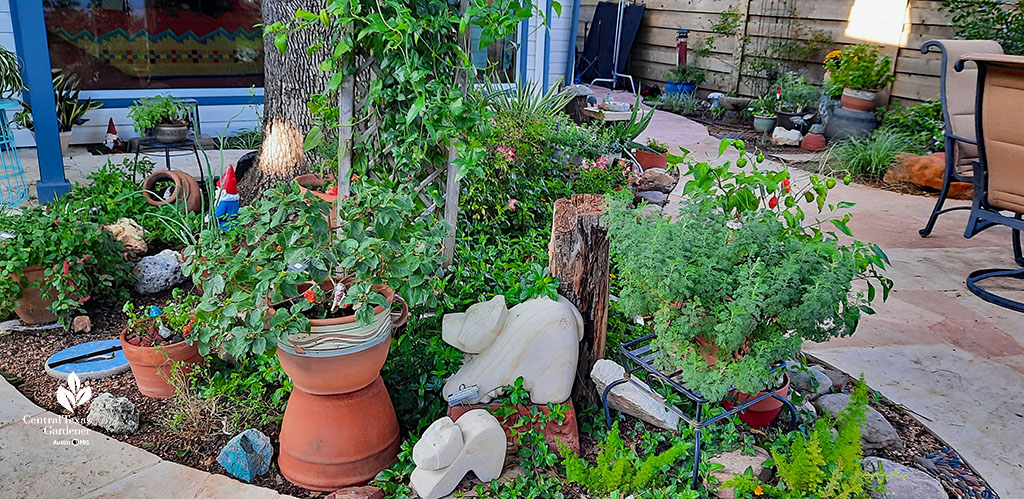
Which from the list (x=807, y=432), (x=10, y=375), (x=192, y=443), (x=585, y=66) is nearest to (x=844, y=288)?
(x=807, y=432)

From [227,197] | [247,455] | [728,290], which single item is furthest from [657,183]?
[247,455]

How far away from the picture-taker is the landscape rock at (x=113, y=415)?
7.13 ft

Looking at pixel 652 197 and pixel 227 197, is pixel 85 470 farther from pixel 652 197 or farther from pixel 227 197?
pixel 652 197

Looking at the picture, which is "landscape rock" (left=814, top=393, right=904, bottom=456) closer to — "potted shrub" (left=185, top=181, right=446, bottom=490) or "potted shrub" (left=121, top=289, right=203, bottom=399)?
"potted shrub" (left=185, top=181, right=446, bottom=490)

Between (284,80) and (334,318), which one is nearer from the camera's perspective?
(334,318)

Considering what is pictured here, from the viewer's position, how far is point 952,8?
20.4 feet

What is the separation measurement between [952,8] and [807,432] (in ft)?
18.4

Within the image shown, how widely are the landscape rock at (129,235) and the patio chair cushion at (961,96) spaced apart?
13.9 ft

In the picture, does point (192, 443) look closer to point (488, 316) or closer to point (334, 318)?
point (334, 318)

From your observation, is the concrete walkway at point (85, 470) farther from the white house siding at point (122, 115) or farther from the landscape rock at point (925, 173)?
the landscape rock at point (925, 173)

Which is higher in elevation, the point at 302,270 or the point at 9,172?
the point at 302,270

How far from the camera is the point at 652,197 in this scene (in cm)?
423

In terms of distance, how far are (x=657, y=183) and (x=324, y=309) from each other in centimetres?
280

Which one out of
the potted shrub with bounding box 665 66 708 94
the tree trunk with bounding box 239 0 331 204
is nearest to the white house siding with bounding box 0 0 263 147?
the tree trunk with bounding box 239 0 331 204
